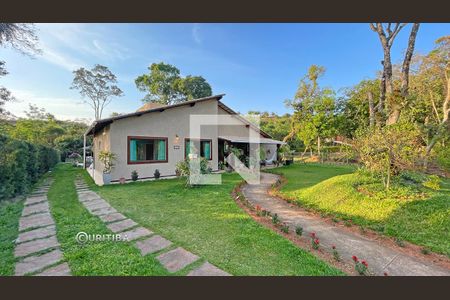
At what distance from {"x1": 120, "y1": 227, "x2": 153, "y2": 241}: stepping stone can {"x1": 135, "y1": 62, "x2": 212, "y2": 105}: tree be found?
36563mm

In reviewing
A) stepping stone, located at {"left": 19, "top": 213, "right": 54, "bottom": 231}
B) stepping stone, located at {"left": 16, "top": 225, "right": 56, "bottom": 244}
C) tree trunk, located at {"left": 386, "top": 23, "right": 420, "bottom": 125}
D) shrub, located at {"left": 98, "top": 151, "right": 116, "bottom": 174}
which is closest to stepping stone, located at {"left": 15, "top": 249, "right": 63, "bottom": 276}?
stepping stone, located at {"left": 16, "top": 225, "right": 56, "bottom": 244}

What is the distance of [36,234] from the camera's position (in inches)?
202

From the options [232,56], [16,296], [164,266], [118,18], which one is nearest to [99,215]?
[16,296]

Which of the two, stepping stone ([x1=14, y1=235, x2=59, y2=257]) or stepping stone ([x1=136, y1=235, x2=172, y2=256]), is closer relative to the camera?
stepping stone ([x1=14, y1=235, x2=59, y2=257])

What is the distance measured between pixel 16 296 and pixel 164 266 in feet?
7.54

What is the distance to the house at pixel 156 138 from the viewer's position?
12.9 m

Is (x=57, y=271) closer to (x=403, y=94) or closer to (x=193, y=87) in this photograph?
(x=403, y=94)

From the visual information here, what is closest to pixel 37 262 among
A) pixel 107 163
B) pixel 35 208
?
pixel 35 208

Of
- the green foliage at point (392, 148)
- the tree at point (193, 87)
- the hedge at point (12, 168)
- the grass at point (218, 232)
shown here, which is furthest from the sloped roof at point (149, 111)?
the tree at point (193, 87)

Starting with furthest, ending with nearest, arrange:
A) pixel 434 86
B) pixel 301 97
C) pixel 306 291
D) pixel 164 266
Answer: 1. pixel 301 97
2. pixel 434 86
3. pixel 164 266
4. pixel 306 291

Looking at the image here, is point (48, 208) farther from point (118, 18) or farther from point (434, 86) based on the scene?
point (434, 86)

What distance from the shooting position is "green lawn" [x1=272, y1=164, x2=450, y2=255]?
5.54m

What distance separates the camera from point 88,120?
49.9m

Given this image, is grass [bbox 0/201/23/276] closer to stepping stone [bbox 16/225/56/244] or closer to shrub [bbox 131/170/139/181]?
stepping stone [bbox 16/225/56/244]
